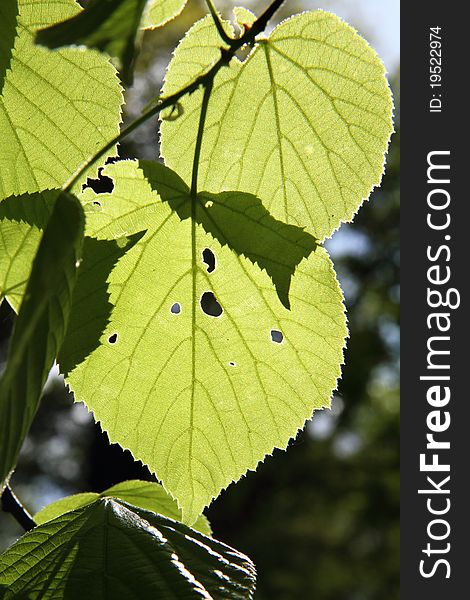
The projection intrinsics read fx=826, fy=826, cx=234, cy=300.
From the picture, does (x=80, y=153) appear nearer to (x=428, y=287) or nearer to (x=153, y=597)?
(x=153, y=597)

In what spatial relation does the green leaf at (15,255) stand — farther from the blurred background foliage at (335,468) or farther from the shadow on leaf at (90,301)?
the blurred background foliage at (335,468)

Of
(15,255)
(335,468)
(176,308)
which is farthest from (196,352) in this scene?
(335,468)

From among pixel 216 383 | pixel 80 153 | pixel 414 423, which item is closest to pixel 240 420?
pixel 216 383

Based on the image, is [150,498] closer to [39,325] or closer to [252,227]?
[252,227]

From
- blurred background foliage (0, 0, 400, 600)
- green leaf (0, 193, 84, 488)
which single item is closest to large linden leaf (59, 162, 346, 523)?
green leaf (0, 193, 84, 488)

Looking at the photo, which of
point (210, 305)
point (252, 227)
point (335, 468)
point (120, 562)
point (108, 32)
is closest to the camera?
point (108, 32)

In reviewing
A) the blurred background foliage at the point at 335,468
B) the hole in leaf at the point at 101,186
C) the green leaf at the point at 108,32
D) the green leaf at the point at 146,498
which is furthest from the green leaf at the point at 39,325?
the blurred background foliage at the point at 335,468
